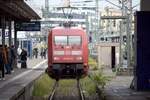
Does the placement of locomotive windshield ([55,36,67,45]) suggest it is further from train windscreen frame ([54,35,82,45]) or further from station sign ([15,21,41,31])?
station sign ([15,21,41,31])

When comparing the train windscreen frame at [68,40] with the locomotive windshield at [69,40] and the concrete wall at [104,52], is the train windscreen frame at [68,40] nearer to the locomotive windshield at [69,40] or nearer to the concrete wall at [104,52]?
the locomotive windshield at [69,40]

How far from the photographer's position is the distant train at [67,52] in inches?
1330

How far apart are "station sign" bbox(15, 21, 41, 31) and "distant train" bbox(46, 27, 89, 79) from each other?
925 cm

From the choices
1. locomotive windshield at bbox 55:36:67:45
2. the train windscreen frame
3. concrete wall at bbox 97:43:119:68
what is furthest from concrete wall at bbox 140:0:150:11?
concrete wall at bbox 97:43:119:68

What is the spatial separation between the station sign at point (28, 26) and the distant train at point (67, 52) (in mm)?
9252

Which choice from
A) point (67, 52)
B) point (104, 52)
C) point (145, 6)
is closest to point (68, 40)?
point (67, 52)

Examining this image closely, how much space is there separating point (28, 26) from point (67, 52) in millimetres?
10476

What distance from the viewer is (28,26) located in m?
43.7

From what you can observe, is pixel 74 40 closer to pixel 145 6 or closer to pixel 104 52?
pixel 145 6

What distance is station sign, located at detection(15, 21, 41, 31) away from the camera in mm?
43531

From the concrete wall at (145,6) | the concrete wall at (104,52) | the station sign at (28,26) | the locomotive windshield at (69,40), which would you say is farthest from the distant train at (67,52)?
the concrete wall at (104,52)

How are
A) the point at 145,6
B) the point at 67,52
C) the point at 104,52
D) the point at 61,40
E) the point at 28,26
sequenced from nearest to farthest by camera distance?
the point at 145,6 → the point at 67,52 → the point at 61,40 → the point at 28,26 → the point at 104,52

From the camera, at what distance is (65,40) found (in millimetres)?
34406

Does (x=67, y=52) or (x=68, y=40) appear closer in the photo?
(x=67, y=52)
